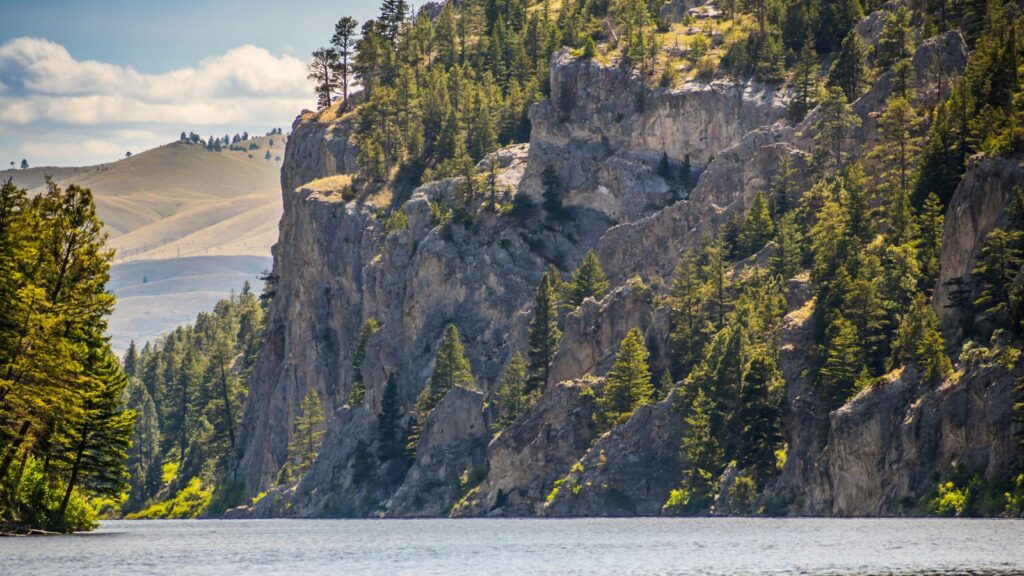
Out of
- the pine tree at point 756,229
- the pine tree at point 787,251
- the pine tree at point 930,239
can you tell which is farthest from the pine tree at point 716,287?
the pine tree at point 930,239

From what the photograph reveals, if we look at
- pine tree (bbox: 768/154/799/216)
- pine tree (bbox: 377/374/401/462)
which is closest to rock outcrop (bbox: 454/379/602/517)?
pine tree (bbox: 377/374/401/462)

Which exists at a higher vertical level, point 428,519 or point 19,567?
point 19,567

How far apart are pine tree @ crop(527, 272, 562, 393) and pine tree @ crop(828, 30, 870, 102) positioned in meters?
42.2

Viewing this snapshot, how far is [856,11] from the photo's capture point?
608ft

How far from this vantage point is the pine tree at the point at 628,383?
486 feet

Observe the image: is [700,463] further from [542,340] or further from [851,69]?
[851,69]

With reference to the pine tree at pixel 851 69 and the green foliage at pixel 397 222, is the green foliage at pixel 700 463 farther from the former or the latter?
the green foliage at pixel 397 222

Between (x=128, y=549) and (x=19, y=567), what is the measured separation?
24.5 m

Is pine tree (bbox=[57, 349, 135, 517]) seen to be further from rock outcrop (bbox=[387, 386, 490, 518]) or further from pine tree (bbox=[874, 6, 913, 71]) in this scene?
pine tree (bbox=[874, 6, 913, 71])

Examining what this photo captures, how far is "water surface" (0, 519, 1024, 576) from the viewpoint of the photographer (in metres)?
70.0

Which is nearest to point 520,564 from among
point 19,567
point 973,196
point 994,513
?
point 19,567

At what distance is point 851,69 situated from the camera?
171 meters

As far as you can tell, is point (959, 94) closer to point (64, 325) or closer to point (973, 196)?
point (973, 196)

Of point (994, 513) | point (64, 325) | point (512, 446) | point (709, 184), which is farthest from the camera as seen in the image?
point (709, 184)
